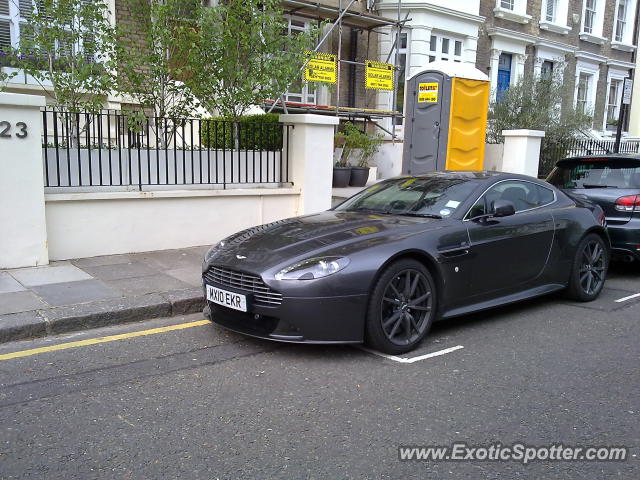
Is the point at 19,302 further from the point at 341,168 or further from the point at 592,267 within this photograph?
the point at 341,168

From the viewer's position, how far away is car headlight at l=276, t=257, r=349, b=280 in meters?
4.55

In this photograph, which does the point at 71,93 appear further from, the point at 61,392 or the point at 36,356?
the point at 61,392

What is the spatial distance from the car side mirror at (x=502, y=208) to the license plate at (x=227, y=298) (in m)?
2.47

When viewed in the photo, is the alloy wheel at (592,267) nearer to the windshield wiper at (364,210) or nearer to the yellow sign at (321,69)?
the windshield wiper at (364,210)

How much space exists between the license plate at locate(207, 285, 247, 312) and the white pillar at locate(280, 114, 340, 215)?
4587 millimetres

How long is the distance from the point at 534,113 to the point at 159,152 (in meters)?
11.0

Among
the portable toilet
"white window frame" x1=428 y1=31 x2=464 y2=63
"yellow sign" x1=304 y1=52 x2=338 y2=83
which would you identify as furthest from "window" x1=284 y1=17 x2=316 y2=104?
"white window frame" x1=428 y1=31 x2=464 y2=63

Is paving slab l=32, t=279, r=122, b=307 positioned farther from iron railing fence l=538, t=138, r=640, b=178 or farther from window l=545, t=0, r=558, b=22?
window l=545, t=0, r=558, b=22

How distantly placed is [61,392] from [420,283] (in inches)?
111

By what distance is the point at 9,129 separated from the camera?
6801 mm

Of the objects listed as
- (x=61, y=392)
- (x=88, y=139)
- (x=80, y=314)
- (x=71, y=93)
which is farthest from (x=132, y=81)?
(x=61, y=392)

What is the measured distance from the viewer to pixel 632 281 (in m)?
7.80

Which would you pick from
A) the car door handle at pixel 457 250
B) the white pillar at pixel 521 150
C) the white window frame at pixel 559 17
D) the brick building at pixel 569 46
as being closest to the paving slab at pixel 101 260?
the car door handle at pixel 457 250

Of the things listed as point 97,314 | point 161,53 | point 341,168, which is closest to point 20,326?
point 97,314
